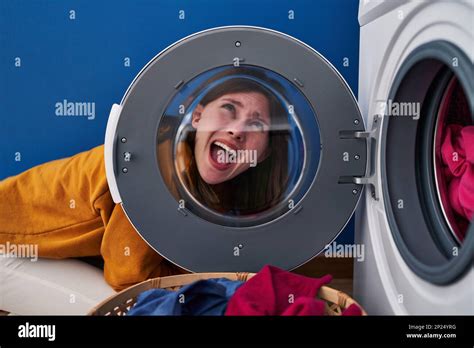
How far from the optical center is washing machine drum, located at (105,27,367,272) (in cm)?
98

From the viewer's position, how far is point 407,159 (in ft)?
3.07

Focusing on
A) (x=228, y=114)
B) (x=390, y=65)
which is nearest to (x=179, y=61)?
→ (x=228, y=114)

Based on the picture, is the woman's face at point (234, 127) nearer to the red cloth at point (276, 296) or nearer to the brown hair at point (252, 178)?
the brown hair at point (252, 178)

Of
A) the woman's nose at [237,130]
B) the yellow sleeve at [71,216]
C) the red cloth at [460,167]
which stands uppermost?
the woman's nose at [237,130]

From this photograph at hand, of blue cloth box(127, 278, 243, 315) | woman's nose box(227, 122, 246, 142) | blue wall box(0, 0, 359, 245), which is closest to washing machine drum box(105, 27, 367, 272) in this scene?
woman's nose box(227, 122, 246, 142)

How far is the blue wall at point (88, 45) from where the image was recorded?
1322 mm

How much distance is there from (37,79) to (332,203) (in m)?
0.88

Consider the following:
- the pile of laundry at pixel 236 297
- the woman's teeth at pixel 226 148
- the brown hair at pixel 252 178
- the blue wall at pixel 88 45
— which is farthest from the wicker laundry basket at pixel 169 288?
the blue wall at pixel 88 45

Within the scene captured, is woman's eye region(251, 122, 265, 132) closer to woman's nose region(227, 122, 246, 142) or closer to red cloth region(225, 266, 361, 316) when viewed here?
woman's nose region(227, 122, 246, 142)

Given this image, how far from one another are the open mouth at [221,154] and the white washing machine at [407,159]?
11.5 inches

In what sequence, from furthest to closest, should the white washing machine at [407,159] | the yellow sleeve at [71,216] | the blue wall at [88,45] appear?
the blue wall at [88,45] → the yellow sleeve at [71,216] → the white washing machine at [407,159]

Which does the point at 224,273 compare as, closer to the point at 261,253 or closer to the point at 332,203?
the point at 261,253

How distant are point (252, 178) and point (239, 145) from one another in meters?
0.08
